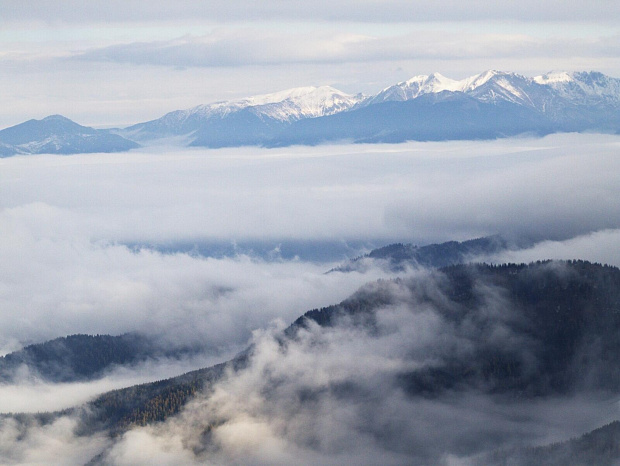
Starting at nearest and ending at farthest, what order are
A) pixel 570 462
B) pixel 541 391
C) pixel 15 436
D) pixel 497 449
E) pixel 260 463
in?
pixel 570 462, pixel 497 449, pixel 260 463, pixel 541 391, pixel 15 436

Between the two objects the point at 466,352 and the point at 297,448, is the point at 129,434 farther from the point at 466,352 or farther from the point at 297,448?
the point at 466,352

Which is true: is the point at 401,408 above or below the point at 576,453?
below

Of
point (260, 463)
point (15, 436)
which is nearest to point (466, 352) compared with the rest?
point (260, 463)

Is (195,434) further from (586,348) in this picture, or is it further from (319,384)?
(586,348)

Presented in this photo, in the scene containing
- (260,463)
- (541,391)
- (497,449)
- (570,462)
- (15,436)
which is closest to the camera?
(570,462)

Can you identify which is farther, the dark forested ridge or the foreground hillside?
the foreground hillside

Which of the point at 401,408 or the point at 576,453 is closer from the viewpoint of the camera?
the point at 576,453

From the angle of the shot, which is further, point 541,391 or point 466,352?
point 466,352

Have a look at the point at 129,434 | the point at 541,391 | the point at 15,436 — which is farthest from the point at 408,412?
the point at 15,436

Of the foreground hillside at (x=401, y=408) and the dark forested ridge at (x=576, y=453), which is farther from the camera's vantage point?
the foreground hillside at (x=401, y=408)
